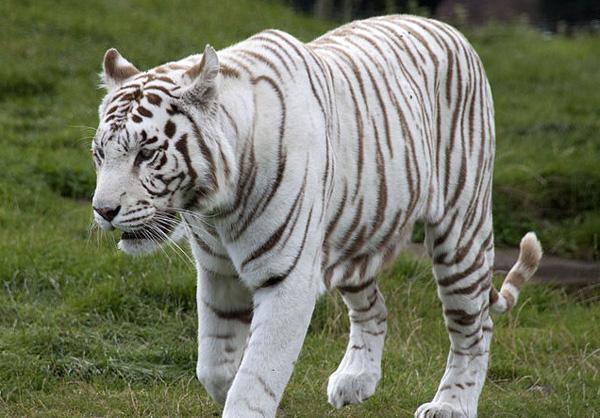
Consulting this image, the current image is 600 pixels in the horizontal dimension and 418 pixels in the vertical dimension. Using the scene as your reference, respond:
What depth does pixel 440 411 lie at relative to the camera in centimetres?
504

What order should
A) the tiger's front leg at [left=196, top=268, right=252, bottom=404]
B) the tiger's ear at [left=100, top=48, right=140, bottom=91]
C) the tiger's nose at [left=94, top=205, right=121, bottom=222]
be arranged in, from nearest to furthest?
the tiger's nose at [left=94, top=205, right=121, bottom=222]
the tiger's ear at [left=100, top=48, right=140, bottom=91]
the tiger's front leg at [left=196, top=268, right=252, bottom=404]

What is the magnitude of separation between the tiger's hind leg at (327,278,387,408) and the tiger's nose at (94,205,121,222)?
1.76 meters

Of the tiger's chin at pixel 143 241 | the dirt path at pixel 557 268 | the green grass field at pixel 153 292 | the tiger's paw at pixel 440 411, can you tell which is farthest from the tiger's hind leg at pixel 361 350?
the dirt path at pixel 557 268

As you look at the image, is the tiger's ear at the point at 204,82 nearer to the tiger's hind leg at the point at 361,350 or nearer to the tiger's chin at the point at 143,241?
the tiger's chin at the point at 143,241

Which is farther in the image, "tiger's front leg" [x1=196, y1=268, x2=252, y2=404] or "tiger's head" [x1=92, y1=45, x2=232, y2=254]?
"tiger's front leg" [x1=196, y1=268, x2=252, y2=404]

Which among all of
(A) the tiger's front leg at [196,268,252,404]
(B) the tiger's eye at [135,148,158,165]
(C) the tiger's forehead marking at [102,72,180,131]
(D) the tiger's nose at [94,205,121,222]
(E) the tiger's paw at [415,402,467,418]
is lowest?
(E) the tiger's paw at [415,402,467,418]

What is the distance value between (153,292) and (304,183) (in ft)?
7.97

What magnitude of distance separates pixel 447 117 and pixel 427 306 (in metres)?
1.99

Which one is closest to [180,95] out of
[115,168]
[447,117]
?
[115,168]

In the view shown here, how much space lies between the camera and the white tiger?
3723 millimetres

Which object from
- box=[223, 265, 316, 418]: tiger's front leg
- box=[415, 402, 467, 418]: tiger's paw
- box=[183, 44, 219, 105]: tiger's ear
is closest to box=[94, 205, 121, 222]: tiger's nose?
box=[183, 44, 219, 105]: tiger's ear

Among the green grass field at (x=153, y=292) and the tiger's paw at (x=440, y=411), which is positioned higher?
the tiger's paw at (x=440, y=411)

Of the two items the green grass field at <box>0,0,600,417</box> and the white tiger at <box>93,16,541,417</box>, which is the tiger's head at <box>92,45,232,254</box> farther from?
the green grass field at <box>0,0,600,417</box>

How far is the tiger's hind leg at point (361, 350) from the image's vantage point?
5117 mm
